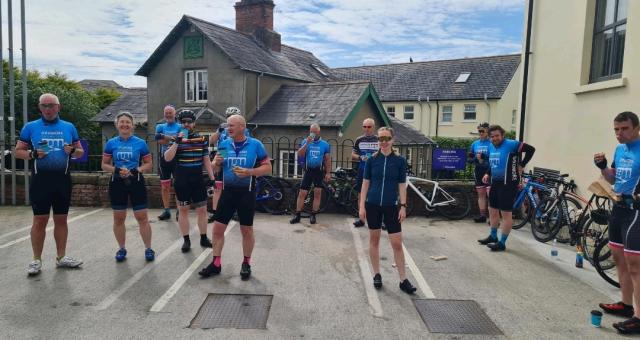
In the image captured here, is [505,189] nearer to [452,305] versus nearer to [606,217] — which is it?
[606,217]

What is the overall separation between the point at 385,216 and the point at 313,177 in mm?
3564

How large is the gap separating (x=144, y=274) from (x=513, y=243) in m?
5.71

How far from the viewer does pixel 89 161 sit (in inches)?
420

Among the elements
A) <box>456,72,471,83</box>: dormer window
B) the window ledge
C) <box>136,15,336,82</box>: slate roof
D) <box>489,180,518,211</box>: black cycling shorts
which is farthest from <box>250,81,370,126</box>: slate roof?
<box>456,72,471,83</box>: dormer window

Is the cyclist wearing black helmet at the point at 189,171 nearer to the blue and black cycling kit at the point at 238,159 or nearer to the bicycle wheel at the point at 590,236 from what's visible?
the blue and black cycling kit at the point at 238,159

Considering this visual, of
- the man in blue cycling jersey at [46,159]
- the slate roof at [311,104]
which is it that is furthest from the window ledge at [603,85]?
the slate roof at [311,104]

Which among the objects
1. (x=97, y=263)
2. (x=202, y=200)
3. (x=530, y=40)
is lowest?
(x=97, y=263)

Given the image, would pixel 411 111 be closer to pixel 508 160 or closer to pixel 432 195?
pixel 432 195

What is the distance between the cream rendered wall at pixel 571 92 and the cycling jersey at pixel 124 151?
6940 mm

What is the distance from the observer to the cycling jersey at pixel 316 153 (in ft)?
27.5

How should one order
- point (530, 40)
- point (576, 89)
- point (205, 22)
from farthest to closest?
point (205, 22) < point (530, 40) < point (576, 89)

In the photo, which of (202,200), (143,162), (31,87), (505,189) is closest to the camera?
(143,162)

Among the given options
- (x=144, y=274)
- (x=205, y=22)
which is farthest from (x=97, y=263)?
(x=205, y=22)

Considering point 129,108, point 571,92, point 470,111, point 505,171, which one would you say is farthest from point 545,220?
point 470,111
